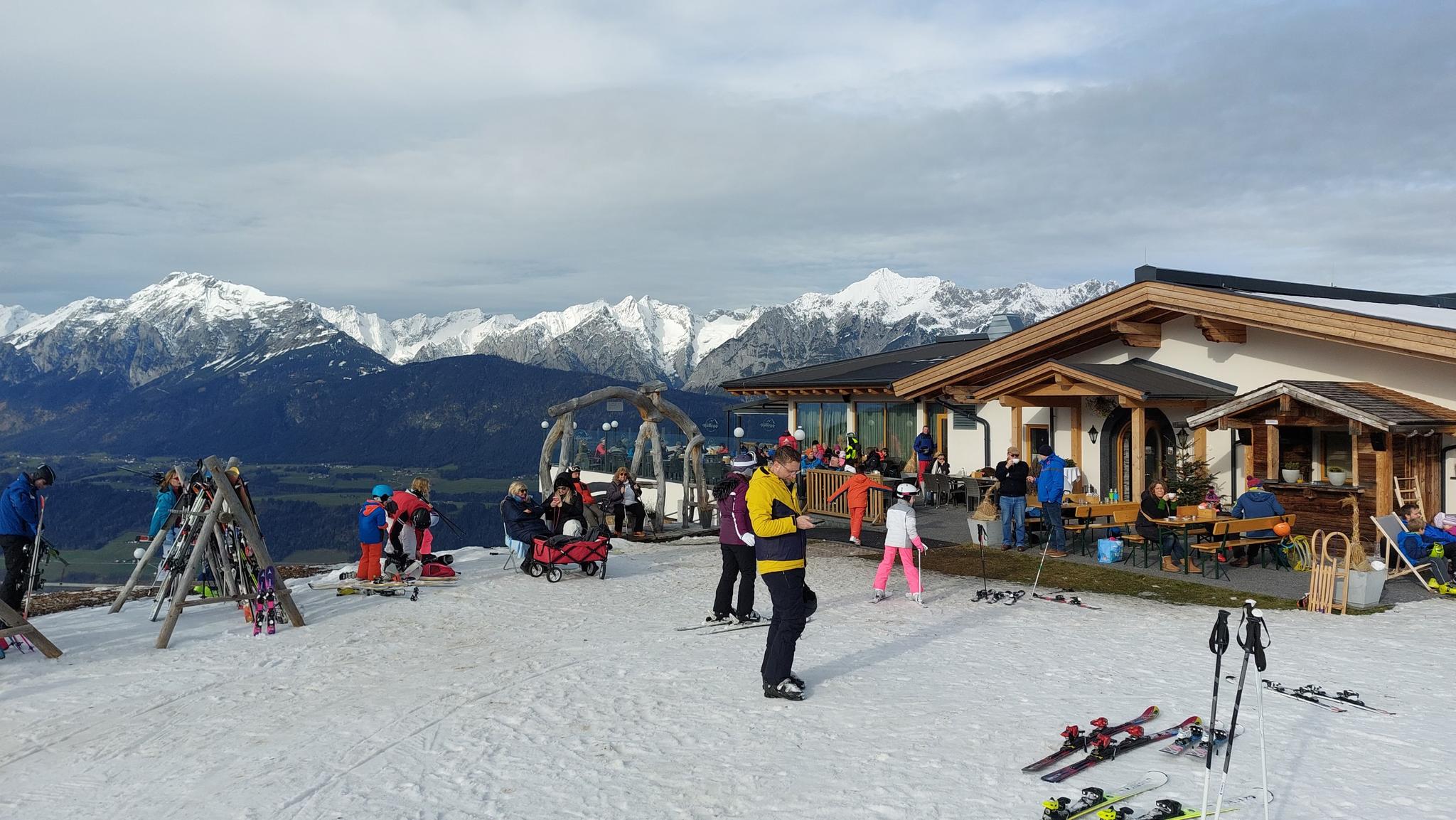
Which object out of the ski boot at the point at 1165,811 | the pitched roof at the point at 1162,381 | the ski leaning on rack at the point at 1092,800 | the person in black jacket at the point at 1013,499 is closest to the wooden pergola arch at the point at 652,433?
the person in black jacket at the point at 1013,499

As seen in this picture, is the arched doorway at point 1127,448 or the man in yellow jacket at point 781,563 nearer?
the man in yellow jacket at point 781,563

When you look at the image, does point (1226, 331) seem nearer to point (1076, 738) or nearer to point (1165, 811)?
point (1076, 738)

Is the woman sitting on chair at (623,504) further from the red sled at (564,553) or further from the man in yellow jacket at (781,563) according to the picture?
the man in yellow jacket at (781,563)

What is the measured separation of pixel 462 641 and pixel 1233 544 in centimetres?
987

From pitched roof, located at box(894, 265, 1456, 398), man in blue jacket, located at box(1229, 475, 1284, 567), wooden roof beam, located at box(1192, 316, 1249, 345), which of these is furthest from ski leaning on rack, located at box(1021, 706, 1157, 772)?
wooden roof beam, located at box(1192, 316, 1249, 345)

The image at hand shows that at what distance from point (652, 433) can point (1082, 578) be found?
32.1ft

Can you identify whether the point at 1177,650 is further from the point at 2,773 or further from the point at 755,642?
the point at 2,773

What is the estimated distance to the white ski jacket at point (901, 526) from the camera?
11109 mm

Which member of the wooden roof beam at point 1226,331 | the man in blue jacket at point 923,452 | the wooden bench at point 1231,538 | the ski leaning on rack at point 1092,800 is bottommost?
the ski leaning on rack at point 1092,800

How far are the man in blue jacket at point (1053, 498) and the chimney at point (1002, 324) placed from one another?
1530 centimetres

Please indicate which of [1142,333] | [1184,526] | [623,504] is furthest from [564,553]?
[1142,333]

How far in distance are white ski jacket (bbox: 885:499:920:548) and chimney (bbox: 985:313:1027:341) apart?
19.4 meters

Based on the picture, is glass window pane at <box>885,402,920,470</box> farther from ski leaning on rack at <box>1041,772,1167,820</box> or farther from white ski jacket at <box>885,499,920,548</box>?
ski leaning on rack at <box>1041,772,1167,820</box>

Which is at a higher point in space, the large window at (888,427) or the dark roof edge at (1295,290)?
the dark roof edge at (1295,290)
